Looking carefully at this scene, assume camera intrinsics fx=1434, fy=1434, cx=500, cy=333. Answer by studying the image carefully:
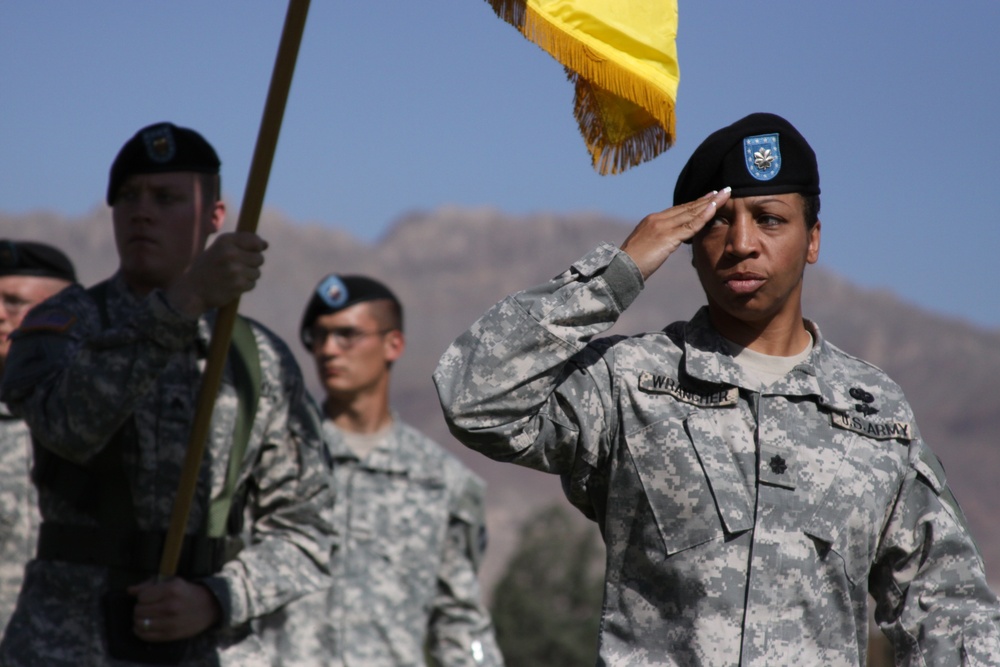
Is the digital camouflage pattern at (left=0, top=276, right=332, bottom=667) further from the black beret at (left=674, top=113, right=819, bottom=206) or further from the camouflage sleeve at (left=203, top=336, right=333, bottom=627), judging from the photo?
the black beret at (left=674, top=113, right=819, bottom=206)

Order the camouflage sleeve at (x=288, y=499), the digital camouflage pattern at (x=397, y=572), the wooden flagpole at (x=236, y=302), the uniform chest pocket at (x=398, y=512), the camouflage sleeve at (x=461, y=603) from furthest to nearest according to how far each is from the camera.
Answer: the camouflage sleeve at (x=461, y=603) < the uniform chest pocket at (x=398, y=512) < the digital camouflage pattern at (x=397, y=572) < the camouflage sleeve at (x=288, y=499) < the wooden flagpole at (x=236, y=302)

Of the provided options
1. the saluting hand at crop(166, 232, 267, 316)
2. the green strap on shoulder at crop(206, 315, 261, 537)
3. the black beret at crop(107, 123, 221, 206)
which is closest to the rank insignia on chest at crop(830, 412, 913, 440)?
the saluting hand at crop(166, 232, 267, 316)

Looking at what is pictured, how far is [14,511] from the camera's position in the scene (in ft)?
22.0

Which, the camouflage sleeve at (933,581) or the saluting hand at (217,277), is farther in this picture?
the saluting hand at (217,277)

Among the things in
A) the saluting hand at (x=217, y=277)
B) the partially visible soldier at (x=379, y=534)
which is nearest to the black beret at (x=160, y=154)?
the saluting hand at (x=217, y=277)

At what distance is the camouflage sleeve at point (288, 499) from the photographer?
4.95 metres

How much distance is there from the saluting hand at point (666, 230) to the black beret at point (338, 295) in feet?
15.2

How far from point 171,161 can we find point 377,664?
10.5 ft

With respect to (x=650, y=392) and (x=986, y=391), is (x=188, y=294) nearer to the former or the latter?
(x=650, y=392)

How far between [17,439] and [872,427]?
177 inches

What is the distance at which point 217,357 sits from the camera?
437 centimetres

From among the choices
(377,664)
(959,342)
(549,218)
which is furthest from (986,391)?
(377,664)

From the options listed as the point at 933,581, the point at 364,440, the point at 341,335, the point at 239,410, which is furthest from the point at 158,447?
the point at 341,335

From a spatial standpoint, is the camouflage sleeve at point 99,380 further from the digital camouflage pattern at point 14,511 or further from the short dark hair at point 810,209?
the digital camouflage pattern at point 14,511
